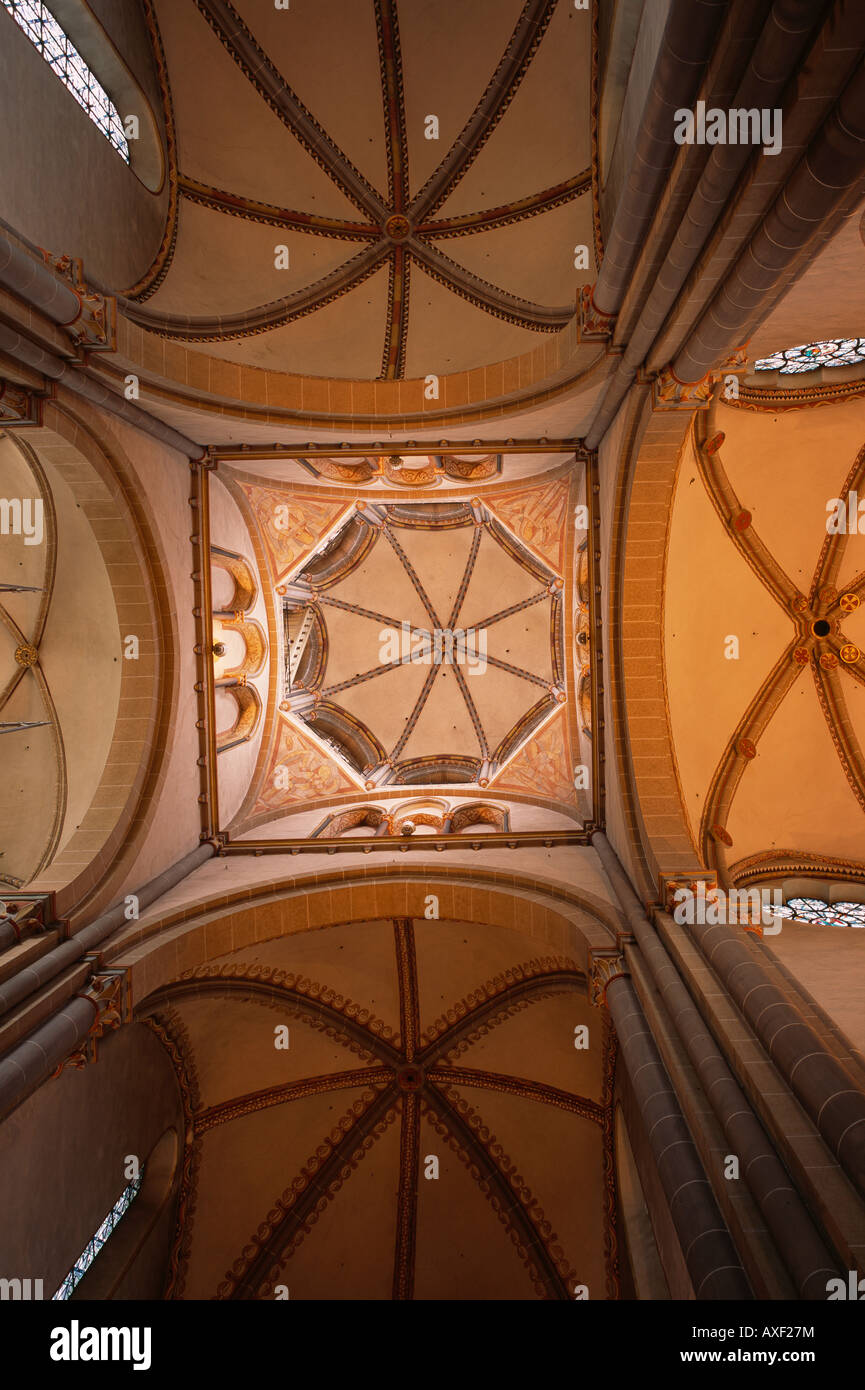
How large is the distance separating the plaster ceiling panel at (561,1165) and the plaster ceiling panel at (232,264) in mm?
11651

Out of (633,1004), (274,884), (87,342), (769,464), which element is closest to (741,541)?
(769,464)

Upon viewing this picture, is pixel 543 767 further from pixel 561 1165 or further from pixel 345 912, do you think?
pixel 561 1165

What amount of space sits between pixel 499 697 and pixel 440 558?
10.4 ft

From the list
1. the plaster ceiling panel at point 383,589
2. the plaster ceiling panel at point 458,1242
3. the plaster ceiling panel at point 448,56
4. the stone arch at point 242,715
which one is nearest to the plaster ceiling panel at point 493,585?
the plaster ceiling panel at point 383,589

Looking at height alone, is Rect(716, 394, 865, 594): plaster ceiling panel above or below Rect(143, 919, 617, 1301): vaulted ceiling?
above

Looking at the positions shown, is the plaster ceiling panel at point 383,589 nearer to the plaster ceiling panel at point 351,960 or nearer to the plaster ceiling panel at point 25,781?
the plaster ceiling panel at point 25,781

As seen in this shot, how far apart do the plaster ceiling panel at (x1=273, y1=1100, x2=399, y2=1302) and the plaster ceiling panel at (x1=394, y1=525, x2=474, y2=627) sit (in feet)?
32.9

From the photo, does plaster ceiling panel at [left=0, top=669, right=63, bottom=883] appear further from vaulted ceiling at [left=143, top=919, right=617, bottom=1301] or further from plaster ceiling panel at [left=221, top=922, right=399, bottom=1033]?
plaster ceiling panel at [left=221, top=922, right=399, bottom=1033]

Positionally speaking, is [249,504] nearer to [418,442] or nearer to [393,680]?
[418,442]

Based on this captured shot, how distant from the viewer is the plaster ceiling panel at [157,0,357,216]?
10.4 meters

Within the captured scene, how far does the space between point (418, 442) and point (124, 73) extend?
5.64m

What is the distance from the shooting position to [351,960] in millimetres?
11398

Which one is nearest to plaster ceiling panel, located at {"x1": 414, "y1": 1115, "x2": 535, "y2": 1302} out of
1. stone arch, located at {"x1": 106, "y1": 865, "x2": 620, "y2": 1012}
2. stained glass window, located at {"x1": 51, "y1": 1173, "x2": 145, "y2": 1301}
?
stained glass window, located at {"x1": 51, "y1": 1173, "x2": 145, "y2": 1301}

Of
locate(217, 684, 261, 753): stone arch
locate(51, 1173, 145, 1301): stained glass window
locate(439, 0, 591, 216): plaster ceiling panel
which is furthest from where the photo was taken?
locate(217, 684, 261, 753): stone arch
